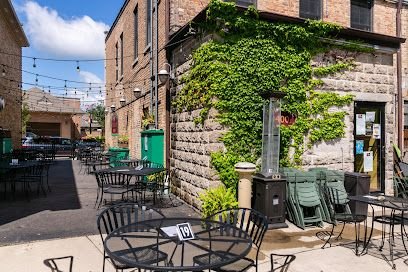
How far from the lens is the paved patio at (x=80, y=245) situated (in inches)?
168

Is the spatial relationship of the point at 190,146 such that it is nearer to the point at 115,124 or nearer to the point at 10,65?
the point at 115,124

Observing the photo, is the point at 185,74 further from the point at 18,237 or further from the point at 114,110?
the point at 114,110

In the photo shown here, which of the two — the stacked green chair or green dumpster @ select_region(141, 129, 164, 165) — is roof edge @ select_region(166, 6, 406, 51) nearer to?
green dumpster @ select_region(141, 129, 164, 165)

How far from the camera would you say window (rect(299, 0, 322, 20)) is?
33.8 feet

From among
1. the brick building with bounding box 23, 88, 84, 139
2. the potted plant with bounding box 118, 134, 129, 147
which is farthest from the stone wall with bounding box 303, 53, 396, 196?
the brick building with bounding box 23, 88, 84, 139

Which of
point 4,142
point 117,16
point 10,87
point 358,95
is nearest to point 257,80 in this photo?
point 358,95

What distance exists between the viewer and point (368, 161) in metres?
8.31

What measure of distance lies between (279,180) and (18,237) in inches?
170

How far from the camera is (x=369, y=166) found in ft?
27.3

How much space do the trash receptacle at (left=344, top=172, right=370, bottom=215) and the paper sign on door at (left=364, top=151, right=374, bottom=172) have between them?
1.59m

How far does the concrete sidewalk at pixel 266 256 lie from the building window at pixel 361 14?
7984mm

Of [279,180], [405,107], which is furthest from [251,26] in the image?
[405,107]

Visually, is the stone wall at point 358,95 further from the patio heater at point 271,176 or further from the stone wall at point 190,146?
the stone wall at point 190,146

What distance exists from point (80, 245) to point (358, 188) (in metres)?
5.19
